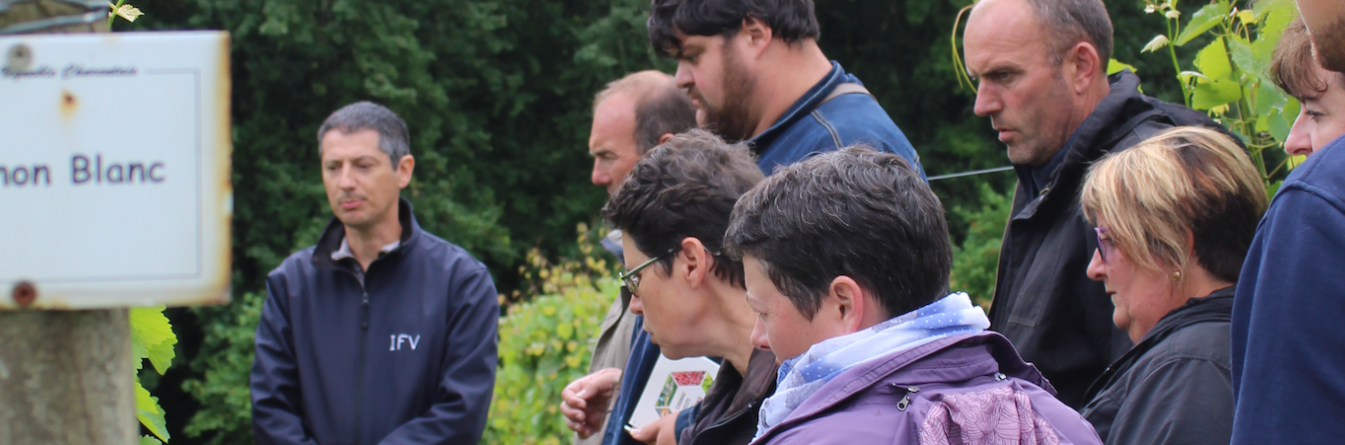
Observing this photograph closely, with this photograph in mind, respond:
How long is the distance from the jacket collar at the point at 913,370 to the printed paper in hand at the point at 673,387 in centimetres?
94

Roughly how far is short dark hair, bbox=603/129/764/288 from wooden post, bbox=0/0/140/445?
123 cm

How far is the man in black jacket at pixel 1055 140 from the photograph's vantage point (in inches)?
95.7

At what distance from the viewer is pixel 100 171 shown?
926 mm

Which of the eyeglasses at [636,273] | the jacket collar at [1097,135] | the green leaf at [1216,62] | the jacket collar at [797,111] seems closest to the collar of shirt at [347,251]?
the jacket collar at [797,111]

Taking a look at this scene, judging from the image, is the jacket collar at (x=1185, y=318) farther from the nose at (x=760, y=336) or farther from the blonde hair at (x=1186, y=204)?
the nose at (x=760, y=336)

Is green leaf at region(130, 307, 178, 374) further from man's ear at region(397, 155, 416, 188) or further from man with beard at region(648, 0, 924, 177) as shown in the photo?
man's ear at region(397, 155, 416, 188)

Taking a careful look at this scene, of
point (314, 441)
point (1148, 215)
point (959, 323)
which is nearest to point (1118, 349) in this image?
point (1148, 215)

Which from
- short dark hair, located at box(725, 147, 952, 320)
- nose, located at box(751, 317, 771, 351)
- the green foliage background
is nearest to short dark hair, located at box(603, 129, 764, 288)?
nose, located at box(751, 317, 771, 351)

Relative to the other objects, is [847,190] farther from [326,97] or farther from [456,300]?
[326,97]

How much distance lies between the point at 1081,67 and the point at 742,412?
1.47 m

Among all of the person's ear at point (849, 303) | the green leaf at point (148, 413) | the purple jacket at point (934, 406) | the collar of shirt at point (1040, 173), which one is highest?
the collar of shirt at point (1040, 173)

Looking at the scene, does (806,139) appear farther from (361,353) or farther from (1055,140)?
(361,353)

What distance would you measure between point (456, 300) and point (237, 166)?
8877 mm

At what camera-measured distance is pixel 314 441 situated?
3430 mm
